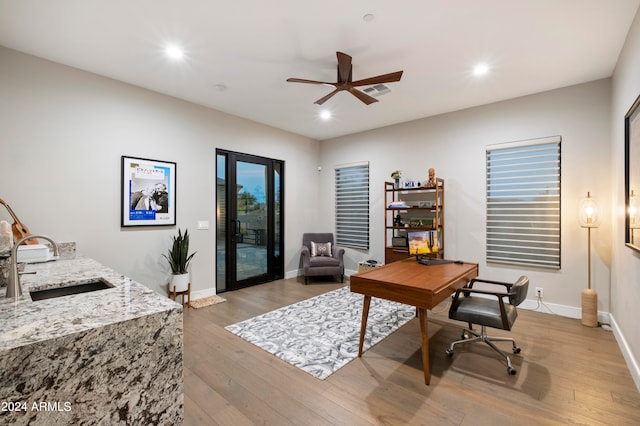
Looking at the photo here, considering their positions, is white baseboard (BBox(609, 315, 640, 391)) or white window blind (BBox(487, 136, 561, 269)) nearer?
white baseboard (BBox(609, 315, 640, 391))

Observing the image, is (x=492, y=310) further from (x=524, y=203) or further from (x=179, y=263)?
(x=179, y=263)

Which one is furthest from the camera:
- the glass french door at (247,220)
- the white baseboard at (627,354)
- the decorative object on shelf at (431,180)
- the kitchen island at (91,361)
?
the glass french door at (247,220)

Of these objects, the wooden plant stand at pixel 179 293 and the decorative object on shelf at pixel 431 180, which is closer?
the wooden plant stand at pixel 179 293

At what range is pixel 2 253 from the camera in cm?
151

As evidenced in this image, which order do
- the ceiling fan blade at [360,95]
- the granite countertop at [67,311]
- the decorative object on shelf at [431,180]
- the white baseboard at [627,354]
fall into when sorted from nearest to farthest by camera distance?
the granite countertop at [67,311] < the white baseboard at [627,354] < the ceiling fan blade at [360,95] < the decorative object on shelf at [431,180]

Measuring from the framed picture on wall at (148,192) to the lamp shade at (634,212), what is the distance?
5055mm

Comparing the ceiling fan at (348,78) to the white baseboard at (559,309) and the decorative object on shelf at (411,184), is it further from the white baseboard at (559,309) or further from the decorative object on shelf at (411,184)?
the white baseboard at (559,309)

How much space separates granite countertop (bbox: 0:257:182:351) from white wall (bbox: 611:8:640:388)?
349cm

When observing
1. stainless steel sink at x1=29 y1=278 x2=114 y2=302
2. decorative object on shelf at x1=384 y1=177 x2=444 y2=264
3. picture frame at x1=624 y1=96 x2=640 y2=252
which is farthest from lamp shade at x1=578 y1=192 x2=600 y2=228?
stainless steel sink at x1=29 y1=278 x2=114 y2=302

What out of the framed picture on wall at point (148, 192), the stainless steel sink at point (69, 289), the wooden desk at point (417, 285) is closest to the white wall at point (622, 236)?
the wooden desk at point (417, 285)

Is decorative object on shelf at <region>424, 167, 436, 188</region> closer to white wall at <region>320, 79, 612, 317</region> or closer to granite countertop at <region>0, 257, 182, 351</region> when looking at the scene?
white wall at <region>320, 79, 612, 317</region>

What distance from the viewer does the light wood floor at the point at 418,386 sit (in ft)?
6.38

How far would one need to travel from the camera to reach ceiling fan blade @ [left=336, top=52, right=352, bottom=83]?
267 cm

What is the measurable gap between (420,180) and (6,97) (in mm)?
5419
